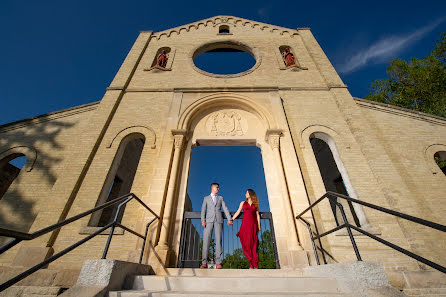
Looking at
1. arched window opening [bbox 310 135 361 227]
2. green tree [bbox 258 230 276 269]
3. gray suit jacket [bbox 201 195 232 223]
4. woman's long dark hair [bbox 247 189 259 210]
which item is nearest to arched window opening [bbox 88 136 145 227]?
gray suit jacket [bbox 201 195 232 223]

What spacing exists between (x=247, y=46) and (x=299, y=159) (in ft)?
22.7

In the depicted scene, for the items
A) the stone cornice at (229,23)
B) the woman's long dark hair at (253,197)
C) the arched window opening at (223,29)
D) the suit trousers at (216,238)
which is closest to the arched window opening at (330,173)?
the woman's long dark hair at (253,197)

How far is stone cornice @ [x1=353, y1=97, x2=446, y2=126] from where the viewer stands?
6859mm

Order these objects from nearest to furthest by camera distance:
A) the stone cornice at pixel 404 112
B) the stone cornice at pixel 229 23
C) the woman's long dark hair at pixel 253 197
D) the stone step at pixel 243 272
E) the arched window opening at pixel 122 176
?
the stone step at pixel 243 272 < the woman's long dark hair at pixel 253 197 < the stone cornice at pixel 404 112 < the arched window opening at pixel 122 176 < the stone cornice at pixel 229 23

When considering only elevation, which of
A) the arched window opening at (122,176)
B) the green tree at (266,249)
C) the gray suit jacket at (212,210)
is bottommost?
the green tree at (266,249)

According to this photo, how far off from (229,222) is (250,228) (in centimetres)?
47

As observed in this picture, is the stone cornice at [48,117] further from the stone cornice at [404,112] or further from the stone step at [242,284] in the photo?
the stone cornice at [404,112]

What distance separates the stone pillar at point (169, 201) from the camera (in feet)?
13.7

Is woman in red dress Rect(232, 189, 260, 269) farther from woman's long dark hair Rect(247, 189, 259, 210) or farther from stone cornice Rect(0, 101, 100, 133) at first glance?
stone cornice Rect(0, 101, 100, 133)

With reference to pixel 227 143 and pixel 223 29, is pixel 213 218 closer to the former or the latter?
pixel 227 143

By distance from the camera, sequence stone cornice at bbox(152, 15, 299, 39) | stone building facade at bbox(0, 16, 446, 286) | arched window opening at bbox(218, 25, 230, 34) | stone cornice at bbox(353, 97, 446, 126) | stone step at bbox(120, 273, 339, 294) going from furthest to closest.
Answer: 1. arched window opening at bbox(218, 25, 230, 34)
2. stone cornice at bbox(152, 15, 299, 39)
3. stone cornice at bbox(353, 97, 446, 126)
4. stone building facade at bbox(0, 16, 446, 286)
5. stone step at bbox(120, 273, 339, 294)

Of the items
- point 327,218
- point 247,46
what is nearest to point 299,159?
point 327,218

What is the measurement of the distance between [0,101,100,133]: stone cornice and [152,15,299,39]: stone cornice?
18.8 ft

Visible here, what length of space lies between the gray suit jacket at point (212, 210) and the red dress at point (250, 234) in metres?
0.40
